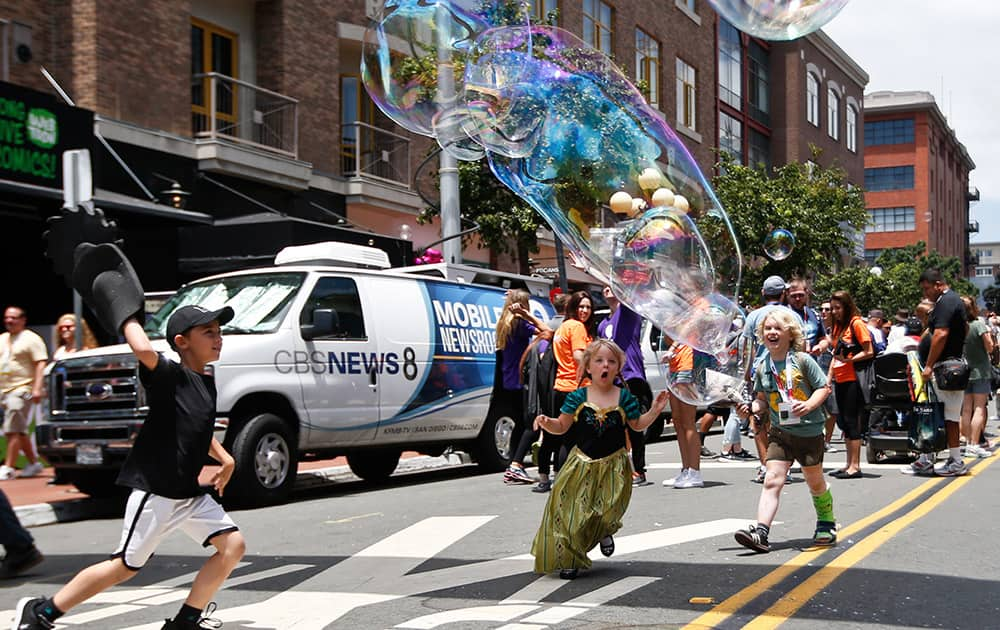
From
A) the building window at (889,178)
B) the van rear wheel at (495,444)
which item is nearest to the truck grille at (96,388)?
the van rear wheel at (495,444)

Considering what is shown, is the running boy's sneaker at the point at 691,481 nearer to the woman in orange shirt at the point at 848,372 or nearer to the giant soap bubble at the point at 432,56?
the woman in orange shirt at the point at 848,372

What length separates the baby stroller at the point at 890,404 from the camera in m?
12.3

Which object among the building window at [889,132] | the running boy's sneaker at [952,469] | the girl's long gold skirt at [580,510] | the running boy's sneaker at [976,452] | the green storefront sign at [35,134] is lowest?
the running boy's sneaker at [976,452]

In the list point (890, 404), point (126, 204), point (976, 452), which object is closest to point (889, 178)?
point (976, 452)

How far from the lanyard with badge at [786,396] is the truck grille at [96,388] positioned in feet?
18.2

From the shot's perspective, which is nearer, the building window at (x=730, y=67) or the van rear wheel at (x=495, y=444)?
the van rear wheel at (x=495, y=444)

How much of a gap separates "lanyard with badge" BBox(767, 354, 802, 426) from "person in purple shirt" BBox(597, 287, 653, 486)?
1.74 meters

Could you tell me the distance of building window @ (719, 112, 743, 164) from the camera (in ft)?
139

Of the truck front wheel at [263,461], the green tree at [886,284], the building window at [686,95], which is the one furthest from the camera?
the building window at [686,95]

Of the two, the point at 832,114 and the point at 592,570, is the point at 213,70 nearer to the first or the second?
the point at 592,570

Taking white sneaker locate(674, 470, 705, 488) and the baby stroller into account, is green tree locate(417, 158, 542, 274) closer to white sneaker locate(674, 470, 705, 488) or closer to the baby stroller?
the baby stroller

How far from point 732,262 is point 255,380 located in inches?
192

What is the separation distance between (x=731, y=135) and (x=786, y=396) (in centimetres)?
3751

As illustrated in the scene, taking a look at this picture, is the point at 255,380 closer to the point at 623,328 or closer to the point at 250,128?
the point at 623,328
